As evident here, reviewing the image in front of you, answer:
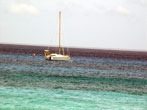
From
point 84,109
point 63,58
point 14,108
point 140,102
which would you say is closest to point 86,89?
point 140,102

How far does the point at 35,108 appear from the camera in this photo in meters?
24.9

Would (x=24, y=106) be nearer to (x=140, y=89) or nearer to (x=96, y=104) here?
(x=96, y=104)

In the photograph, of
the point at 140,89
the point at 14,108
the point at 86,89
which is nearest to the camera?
the point at 14,108

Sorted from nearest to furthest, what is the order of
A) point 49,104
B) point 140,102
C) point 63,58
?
point 49,104 → point 140,102 → point 63,58

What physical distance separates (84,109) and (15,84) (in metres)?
14.1

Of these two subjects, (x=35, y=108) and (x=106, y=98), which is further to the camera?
(x=106, y=98)

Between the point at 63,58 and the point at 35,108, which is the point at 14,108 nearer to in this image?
the point at 35,108

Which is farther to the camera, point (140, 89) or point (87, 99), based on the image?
point (140, 89)

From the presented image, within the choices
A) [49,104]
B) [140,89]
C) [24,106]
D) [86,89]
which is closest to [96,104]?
[49,104]

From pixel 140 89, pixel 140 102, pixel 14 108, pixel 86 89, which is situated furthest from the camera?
pixel 140 89

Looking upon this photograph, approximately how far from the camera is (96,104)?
2742 centimetres

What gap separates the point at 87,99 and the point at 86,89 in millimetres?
6569

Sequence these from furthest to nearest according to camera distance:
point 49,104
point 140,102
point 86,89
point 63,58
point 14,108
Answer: point 63,58, point 86,89, point 140,102, point 49,104, point 14,108

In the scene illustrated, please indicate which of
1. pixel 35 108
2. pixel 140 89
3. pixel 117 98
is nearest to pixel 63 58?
pixel 140 89
